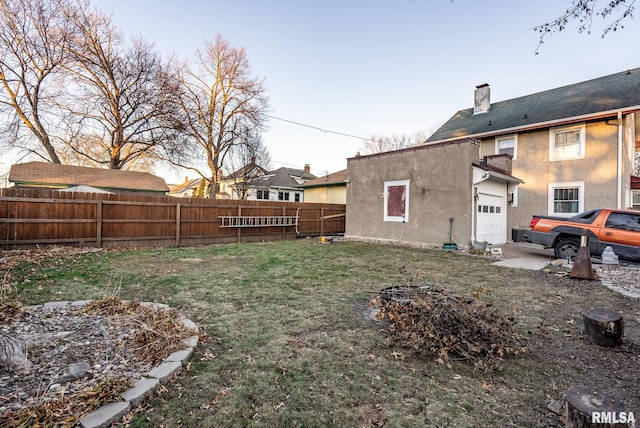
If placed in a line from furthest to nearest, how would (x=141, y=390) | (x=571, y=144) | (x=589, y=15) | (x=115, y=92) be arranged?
(x=115, y=92) < (x=571, y=144) < (x=589, y=15) < (x=141, y=390)

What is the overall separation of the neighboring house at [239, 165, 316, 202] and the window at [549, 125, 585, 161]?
1574 cm

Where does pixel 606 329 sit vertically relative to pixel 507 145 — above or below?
below

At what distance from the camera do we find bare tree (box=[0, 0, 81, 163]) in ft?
43.2

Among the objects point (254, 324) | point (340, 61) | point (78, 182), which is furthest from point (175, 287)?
point (78, 182)

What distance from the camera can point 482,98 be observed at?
595 inches

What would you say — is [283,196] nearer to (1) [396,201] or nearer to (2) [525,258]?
(1) [396,201]

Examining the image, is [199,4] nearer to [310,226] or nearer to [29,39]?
[310,226]

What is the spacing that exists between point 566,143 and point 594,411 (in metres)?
12.9

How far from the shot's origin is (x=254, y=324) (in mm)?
3129

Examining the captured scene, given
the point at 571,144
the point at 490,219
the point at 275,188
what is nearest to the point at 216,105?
the point at 275,188

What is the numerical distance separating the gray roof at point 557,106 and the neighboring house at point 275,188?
12932mm

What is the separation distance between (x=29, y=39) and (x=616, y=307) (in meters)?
22.4

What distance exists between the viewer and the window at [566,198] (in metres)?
10.5

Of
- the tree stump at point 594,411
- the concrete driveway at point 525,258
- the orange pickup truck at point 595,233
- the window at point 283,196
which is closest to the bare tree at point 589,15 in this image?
the tree stump at point 594,411
